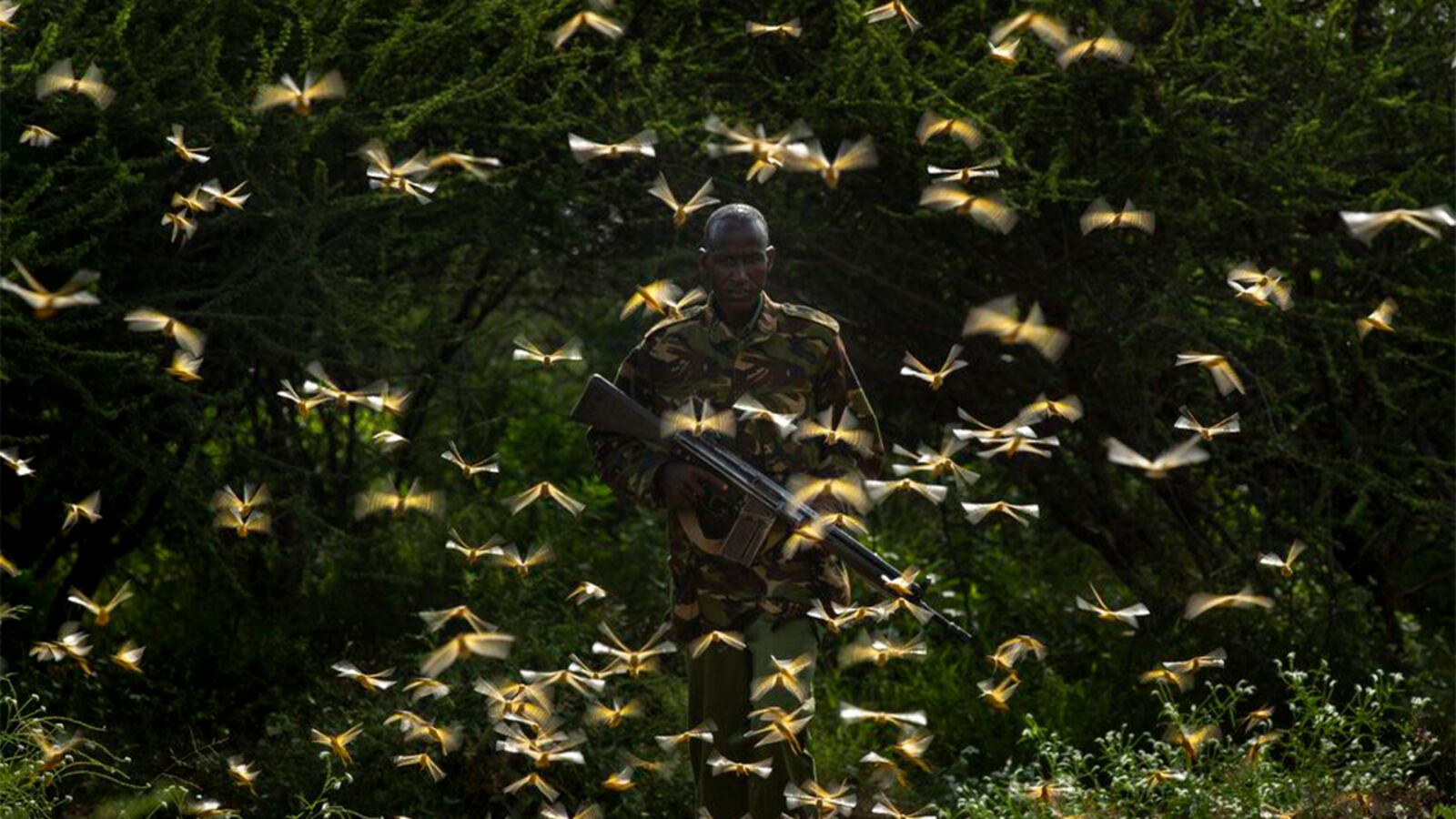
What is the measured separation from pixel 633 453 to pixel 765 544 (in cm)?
42

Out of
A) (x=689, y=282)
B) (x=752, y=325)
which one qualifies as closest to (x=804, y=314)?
(x=752, y=325)

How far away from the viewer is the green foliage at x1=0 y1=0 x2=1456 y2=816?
6344 mm

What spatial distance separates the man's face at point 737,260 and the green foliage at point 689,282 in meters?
1.76

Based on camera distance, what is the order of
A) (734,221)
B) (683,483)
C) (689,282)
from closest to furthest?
(734,221), (683,483), (689,282)

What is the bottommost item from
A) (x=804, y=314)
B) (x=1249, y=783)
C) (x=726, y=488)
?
(x=1249, y=783)

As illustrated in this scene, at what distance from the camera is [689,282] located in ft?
23.4

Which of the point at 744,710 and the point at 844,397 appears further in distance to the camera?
the point at 844,397

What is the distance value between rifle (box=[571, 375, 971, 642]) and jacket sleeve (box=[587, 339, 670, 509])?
6cm

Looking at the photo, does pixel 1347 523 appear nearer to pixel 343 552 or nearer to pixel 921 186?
pixel 921 186

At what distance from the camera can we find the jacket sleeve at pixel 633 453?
484cm

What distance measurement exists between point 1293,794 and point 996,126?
8.91ft

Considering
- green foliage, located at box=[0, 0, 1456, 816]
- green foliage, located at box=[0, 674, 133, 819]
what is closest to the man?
green foliage, located at box=[0, 0, 1456, 816]

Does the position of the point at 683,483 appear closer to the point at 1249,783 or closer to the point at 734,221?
the point at 734,221

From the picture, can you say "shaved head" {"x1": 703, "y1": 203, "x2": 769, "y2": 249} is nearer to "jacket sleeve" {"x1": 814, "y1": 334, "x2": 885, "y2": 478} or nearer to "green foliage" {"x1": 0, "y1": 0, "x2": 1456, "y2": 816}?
"jacket sleeve" {"x1": 814, "y1": 334, "x2": 885, "y2": 478}
